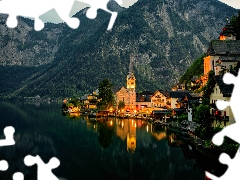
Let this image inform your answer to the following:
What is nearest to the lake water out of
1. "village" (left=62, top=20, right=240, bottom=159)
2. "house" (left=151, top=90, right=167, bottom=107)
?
"village" (left=62, top=20, right=240, bottom=159)

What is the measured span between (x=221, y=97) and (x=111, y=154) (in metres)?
14.3

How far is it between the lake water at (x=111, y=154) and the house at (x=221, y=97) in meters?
4.40

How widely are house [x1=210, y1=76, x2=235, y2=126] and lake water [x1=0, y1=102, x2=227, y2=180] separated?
14.4ft

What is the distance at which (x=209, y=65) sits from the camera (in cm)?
5534

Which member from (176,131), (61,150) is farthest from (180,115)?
(61,150)

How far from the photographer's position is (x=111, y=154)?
3716 centimetres

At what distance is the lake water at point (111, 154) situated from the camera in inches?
1120

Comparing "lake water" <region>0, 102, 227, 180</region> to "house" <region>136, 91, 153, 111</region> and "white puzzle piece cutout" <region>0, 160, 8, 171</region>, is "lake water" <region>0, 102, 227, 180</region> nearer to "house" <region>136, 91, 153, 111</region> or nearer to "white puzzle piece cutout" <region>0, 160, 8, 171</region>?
"white puzzle piece cutout" <region>0, 160, 8, 171</region>

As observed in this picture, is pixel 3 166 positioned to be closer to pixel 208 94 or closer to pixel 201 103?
pixel 208 94

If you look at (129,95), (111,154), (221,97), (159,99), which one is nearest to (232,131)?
(221,97)

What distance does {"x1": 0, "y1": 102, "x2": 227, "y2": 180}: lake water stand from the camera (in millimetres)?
28438

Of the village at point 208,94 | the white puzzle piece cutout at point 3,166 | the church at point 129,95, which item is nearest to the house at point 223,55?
the village at point 208,94

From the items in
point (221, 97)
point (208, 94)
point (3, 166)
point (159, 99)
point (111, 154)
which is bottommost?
point (111, 154)

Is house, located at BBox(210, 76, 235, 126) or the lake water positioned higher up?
house, located at BBox(210, 76, 235, 126)
